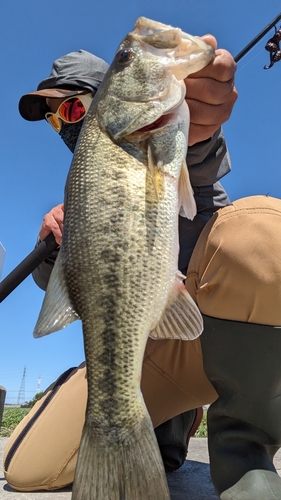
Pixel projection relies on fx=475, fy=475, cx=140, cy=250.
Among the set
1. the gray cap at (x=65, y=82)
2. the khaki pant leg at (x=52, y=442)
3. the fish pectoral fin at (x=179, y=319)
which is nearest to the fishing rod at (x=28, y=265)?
the khaki pant leg at (x=52, y=442)

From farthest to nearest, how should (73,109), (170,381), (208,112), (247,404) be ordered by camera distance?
(73,109) → (170,381) → (208,112) → (247,404)

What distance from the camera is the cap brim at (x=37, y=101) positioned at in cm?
344

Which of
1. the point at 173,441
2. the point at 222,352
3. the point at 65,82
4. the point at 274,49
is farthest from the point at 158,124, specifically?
the point at 274,49

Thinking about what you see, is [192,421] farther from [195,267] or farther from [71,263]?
[71,263]

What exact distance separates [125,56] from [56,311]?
1.21m

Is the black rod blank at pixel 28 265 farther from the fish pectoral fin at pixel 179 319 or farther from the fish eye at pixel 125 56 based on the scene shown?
the fish pectoral fin at pixel 179 319

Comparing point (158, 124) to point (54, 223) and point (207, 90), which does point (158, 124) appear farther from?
point (54, 223)

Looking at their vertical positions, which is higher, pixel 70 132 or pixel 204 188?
pixel 70 132

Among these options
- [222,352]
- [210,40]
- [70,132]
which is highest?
[210,40]

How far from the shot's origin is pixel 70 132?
11.9 ft

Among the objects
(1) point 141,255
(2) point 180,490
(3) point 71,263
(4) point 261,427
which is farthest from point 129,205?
(2) point 180,490

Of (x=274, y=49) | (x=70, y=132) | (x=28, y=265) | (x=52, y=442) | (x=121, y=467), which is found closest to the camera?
(x=121, y=467)

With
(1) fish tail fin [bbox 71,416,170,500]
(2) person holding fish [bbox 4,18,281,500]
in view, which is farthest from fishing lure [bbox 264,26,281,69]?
(1) fish tail fin [bbox 71,416,170,500]

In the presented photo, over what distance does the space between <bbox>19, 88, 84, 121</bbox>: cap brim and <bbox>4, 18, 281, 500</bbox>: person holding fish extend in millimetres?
1300
